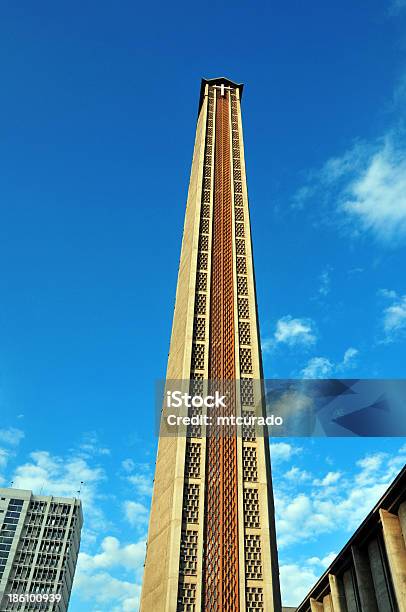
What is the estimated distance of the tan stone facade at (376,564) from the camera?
52.7 feet

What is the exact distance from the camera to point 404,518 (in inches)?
637

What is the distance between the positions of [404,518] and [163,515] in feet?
34.3

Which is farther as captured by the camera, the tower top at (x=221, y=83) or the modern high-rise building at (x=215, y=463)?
the tower top at (x=221, y=83)

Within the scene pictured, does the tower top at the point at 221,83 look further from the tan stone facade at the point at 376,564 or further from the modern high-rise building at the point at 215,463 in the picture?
the tan stone facade at the point at 376,564

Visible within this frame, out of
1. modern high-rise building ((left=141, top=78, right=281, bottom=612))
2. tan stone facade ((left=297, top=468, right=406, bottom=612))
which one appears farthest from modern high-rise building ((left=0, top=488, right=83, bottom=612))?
tan stone facade ((left=297, top=468, right=406, bottom=612))

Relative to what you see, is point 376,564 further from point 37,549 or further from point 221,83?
point 37,549

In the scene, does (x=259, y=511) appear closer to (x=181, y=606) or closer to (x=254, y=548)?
(x=254, y=548)

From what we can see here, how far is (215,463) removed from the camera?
23484 mm

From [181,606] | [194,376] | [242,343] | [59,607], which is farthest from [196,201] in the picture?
[59,607]

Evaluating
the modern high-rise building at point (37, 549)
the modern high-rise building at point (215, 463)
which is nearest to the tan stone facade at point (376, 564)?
the modern high-rise building at point (215, 463)

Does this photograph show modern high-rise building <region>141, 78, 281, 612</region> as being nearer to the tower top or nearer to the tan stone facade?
the tan stone facade

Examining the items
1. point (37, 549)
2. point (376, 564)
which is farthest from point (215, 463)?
point (37, 549)

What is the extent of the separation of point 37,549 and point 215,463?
6586cm

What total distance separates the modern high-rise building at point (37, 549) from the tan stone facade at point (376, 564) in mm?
63880
